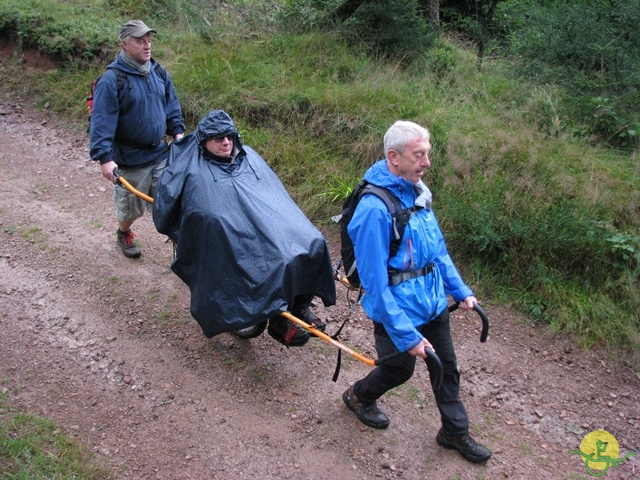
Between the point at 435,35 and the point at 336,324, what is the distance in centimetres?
541

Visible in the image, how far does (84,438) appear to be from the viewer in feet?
11.6

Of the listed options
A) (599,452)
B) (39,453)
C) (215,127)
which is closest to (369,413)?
(599,452)

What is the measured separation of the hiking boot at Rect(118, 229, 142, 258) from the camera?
5344 mm

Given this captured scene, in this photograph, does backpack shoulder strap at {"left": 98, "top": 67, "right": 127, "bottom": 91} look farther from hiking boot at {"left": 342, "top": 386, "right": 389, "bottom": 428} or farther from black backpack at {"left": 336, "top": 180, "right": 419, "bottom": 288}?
hiking boot at {"left": 342, "top": 386, "right": 389, "bottom": 428}

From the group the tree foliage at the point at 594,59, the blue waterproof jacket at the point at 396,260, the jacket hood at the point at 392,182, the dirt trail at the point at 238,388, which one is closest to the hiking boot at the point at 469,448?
the dirt trail at the point at 238,388

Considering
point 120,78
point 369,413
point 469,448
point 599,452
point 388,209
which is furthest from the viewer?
point 120,78

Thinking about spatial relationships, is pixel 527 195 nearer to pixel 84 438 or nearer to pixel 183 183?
pixel 183 183

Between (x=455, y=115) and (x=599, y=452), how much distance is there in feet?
13.1

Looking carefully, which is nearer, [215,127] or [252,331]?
[215,127]

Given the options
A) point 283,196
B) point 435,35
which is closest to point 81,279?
point 283,196

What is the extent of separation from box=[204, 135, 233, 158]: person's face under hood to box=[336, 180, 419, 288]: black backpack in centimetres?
102

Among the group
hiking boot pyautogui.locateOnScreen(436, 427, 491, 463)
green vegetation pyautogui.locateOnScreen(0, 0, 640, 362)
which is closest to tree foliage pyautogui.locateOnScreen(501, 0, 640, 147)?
green vegetation pyautogui.locateOnScreen(0, 0, 640, 362)

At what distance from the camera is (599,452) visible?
3.90 metres

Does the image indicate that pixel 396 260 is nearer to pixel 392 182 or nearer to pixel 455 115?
pixel 392 182
